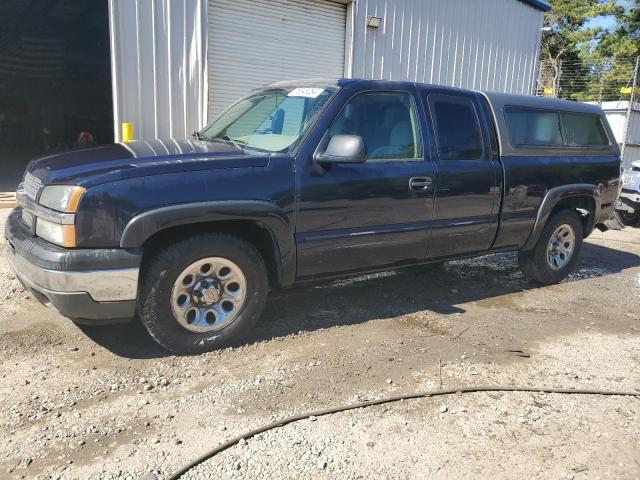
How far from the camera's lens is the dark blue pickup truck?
10.8ft

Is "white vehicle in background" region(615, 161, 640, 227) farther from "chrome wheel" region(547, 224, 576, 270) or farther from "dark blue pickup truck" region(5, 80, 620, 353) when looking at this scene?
"dark blue pickup truck" region(5, 80, 620, 353)

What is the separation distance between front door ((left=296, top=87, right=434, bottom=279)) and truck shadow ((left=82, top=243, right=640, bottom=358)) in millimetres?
525

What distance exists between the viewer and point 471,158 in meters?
4.82

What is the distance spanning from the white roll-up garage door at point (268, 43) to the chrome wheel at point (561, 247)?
547 cm

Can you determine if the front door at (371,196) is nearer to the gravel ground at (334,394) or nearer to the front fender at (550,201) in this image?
the gravel ground at (334,394)

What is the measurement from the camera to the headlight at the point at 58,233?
126 inches

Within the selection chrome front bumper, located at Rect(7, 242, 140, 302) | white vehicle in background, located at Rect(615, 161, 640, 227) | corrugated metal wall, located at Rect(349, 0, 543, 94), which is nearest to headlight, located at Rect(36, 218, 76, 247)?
chrome front bumper, located at Rect(7, 242, 140, 302)

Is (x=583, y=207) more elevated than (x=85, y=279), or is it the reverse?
(x=583, y=207)

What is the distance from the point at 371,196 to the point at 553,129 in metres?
2.63

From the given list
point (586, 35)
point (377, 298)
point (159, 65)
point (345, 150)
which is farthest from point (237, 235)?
point (586, 35)

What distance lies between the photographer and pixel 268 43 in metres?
9.30

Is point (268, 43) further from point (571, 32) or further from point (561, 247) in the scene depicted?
point (571, 32)

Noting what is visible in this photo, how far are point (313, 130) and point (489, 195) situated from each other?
6.25 ft

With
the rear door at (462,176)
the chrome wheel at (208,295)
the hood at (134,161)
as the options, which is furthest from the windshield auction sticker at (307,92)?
the chrome wheel at (208,295)
